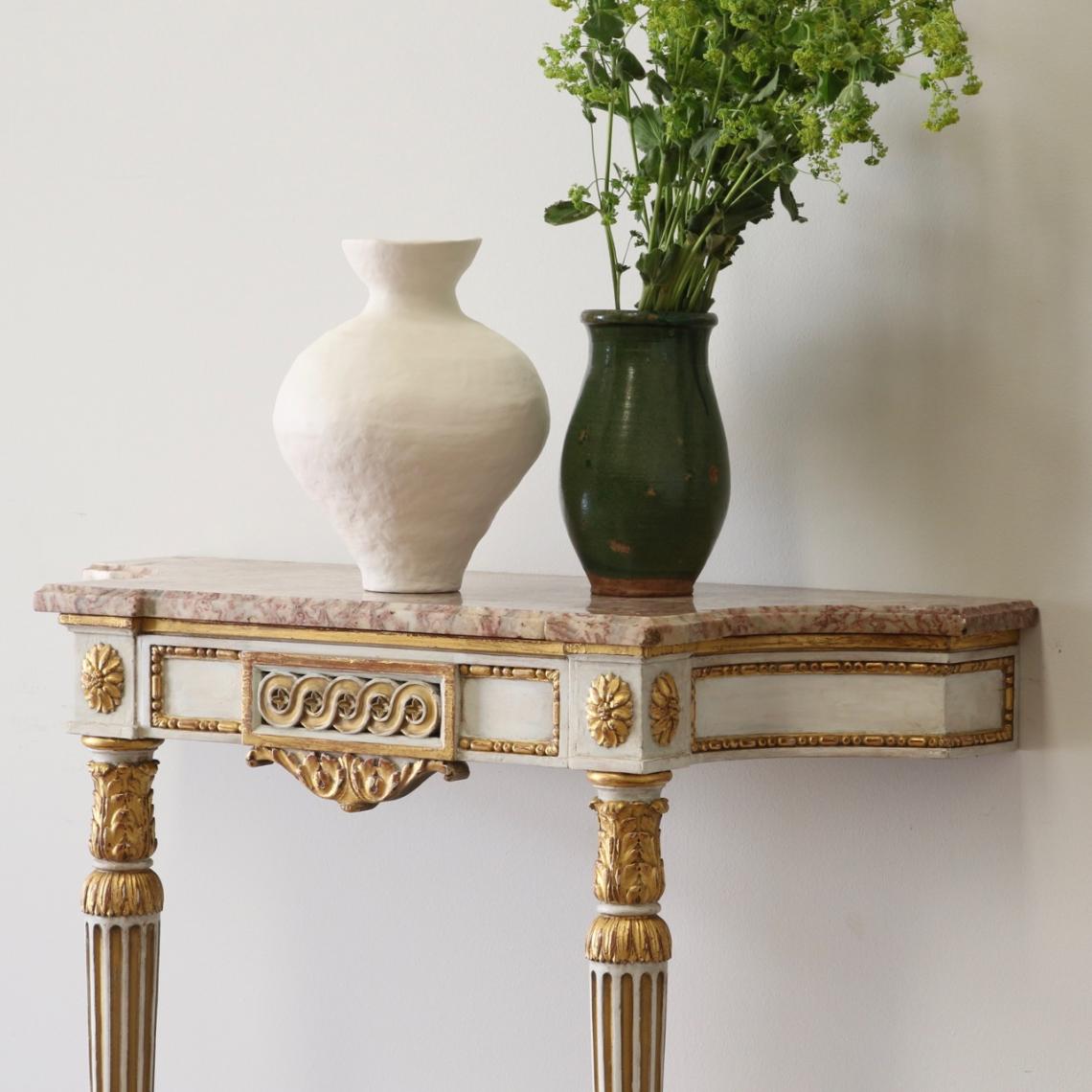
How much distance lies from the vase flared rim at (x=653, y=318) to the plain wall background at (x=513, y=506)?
235 millimetres

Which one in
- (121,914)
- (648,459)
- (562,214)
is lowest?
(121,914)

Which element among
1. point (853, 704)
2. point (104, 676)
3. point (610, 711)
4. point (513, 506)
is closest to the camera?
point (610, 711)

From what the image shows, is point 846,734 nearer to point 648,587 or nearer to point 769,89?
point 648,587

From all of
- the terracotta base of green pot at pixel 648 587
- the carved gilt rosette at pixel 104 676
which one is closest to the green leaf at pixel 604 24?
the terracotta base of green pot at pixel 648 587

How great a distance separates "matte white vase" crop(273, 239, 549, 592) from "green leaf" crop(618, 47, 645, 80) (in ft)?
0.66

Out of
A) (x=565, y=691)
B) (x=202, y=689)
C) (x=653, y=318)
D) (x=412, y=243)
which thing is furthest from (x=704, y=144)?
(x=202, y=689)

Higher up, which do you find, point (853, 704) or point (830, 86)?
point (830, 86)

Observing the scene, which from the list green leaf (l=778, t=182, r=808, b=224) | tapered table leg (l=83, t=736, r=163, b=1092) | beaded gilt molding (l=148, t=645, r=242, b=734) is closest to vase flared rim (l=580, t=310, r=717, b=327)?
green leaf (l=778, t=182, r=808, b=224)

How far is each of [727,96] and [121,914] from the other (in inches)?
37.9

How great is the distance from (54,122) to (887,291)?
41.5 inches

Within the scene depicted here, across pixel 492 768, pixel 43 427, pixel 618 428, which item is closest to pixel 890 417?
pixel 618 428

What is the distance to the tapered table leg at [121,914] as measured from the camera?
1.82 meters

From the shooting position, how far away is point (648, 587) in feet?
5.56

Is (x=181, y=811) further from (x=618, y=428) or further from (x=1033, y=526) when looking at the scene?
(x=1033, y=526)
